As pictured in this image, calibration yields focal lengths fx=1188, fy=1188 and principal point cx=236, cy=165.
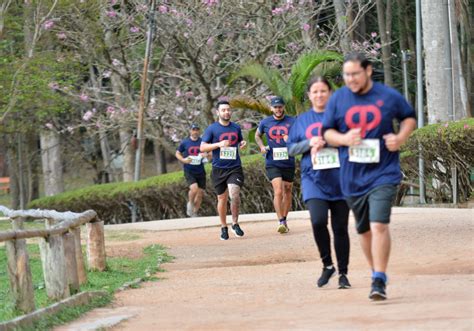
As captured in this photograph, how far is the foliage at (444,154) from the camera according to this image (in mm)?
21703

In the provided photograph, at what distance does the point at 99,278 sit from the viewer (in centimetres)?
1312

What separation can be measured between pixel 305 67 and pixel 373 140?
1758cm

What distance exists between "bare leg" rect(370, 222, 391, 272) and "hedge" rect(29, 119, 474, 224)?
40.7ft

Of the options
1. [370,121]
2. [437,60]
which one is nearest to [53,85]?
[437,60]

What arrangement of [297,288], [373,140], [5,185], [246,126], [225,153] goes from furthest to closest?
1. [5,185]
2. [246,126]
3. [225,153]
4. [297,288]
5. [373,140]

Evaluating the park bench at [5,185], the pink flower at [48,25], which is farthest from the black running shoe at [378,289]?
the park bench at [5,185]

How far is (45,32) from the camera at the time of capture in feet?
102

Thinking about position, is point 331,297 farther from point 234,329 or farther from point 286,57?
point 286,57

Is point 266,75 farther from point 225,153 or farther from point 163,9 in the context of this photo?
point 225,153

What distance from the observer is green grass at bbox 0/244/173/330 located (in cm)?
963

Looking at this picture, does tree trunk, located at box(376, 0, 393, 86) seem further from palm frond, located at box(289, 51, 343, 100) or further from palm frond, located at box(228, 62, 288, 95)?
palm frond, located at box(228, 62, 288, 95)

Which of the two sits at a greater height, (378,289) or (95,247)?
(95,247)

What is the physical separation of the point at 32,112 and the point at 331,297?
24.6 metres

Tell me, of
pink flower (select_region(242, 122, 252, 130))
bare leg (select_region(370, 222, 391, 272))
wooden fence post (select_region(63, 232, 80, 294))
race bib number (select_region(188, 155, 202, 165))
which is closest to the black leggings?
bare leg (select_region(370, 222, 391, 272))
